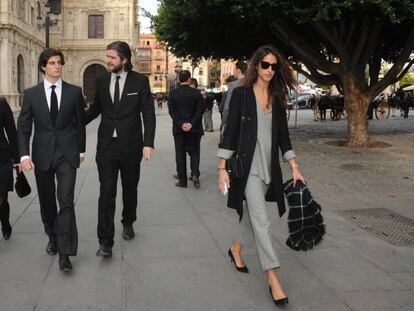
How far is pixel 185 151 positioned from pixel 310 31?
384 inches

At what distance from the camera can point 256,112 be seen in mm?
3980

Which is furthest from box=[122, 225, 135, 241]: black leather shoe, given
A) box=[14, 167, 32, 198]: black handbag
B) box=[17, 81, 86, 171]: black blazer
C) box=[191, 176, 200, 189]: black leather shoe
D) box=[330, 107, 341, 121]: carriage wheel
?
box=[330, 107, 341, 121]: carriage wheel

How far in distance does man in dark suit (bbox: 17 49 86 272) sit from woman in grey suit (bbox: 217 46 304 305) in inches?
55.7

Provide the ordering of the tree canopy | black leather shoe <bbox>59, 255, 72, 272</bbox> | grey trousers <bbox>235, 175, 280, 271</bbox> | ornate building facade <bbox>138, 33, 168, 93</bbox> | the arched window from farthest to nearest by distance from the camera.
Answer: ornate building facade <bbox>138, 33, 168, 93</bbox>
the arched window
the tree canopy
black leather shoe <bbox>59, 255, 72, 272</bbox>
grey trousers <bbox>235, 175, 280, 271</bbox>

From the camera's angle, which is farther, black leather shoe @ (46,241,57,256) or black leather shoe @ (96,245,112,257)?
black leather shoe @ (46,241,57,256)

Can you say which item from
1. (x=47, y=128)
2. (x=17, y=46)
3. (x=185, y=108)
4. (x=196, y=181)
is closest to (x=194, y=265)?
(x=47, y=128)

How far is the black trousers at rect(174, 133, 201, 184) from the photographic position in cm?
864

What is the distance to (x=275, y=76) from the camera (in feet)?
13.5

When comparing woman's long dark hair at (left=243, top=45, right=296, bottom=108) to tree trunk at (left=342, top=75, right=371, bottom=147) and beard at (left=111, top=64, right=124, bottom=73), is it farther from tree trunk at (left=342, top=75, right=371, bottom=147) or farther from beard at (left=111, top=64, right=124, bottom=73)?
tree trunk at (left=342, top=75, right=371, bottom=147)

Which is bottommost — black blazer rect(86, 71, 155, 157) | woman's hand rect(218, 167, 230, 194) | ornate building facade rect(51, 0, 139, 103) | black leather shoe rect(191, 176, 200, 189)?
black leather shoe rect(191, 176, 200, 189)

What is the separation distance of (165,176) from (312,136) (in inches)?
377

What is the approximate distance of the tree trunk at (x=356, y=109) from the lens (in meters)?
14.4

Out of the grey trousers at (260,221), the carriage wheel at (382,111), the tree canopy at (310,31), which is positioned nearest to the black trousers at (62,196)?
the grey trousers at (260,221)

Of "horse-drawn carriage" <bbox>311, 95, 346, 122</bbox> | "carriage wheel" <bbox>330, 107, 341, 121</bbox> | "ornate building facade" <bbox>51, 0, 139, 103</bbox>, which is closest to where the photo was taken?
"horse-drawn carriage" <bbox>311, 95, 346, 122</bbox>
